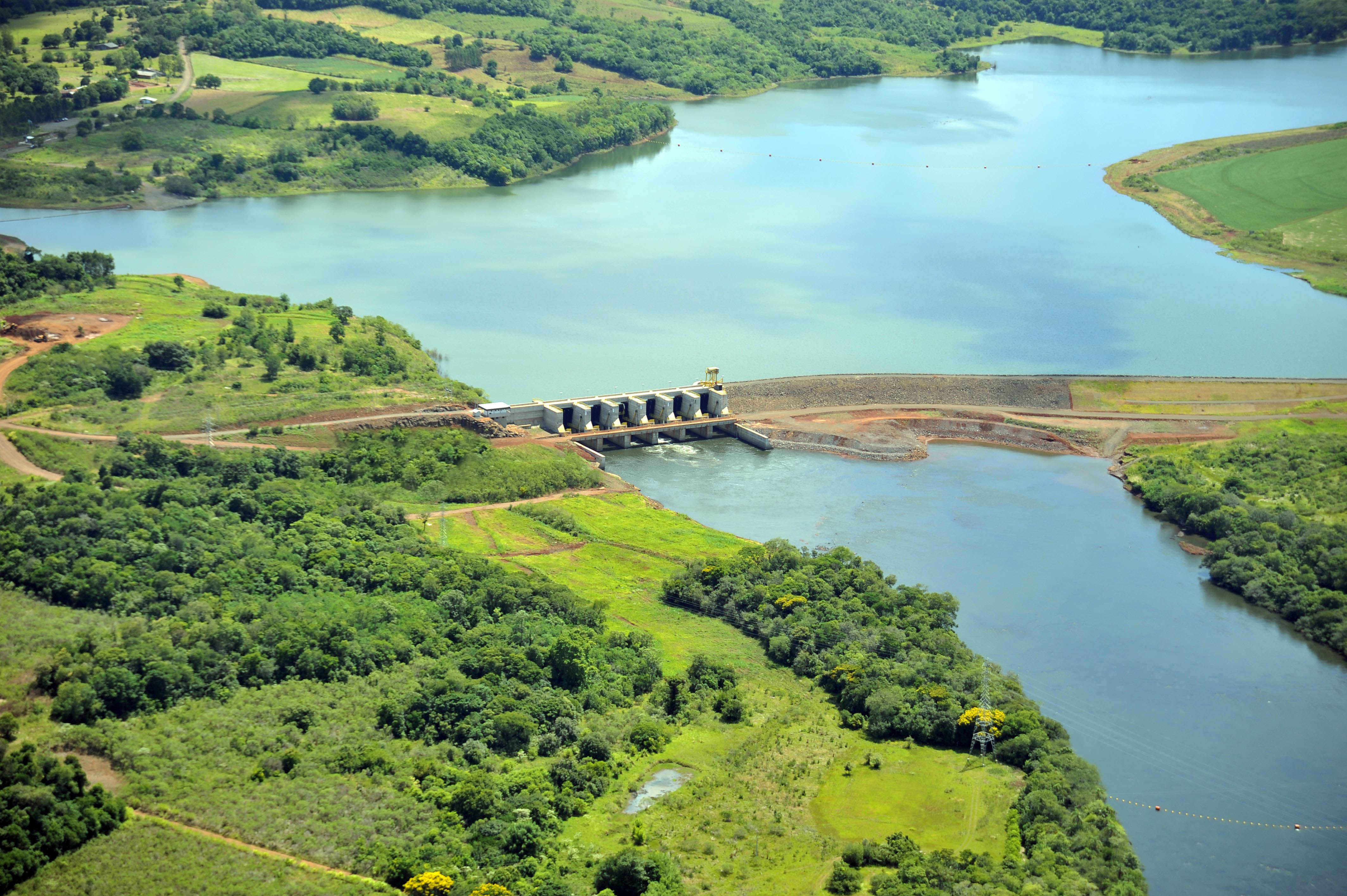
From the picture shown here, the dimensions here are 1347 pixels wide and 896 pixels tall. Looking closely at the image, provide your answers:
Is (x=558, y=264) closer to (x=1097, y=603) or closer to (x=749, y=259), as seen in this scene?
(x=749, y=259)

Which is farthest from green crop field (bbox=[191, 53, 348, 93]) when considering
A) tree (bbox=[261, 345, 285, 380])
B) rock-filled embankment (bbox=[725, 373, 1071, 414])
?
rock-filled embankment (bbox=[725, 373, 1071, 414])

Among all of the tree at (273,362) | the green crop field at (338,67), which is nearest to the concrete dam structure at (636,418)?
the tree at (273,362)

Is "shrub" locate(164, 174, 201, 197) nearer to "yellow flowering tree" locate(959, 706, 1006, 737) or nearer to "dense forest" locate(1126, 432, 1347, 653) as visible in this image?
"dense forest" locate(1126, 432, 1347, 653)

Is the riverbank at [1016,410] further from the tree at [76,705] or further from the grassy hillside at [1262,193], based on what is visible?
the tree at [76,705]

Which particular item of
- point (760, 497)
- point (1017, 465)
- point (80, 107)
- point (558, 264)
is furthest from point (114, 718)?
point (80, 107)

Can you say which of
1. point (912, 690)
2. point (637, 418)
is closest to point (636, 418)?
point (637, 418)

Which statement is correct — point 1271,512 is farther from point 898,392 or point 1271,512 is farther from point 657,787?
point 657,787
